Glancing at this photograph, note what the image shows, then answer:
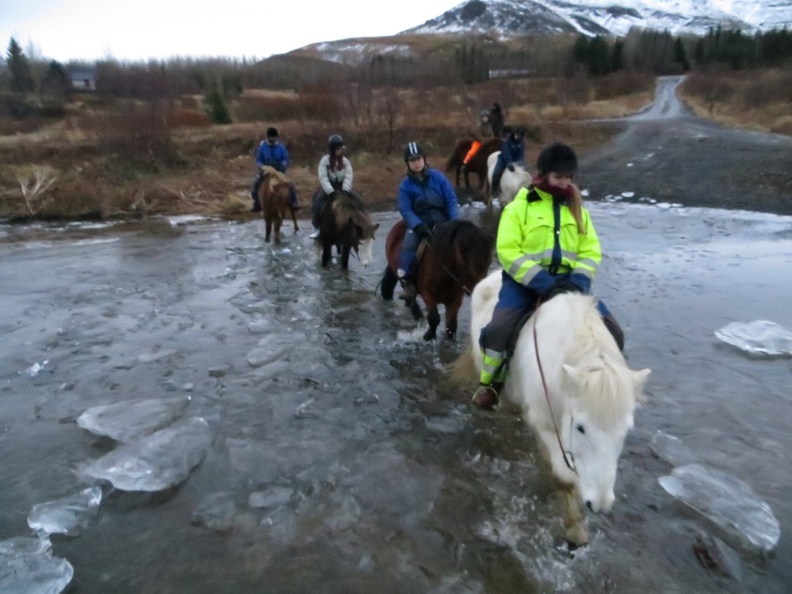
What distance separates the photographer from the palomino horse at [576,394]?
2762 mm

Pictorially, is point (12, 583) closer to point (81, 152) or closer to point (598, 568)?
point (598, 568)

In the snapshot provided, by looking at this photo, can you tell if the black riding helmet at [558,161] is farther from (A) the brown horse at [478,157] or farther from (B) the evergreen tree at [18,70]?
(B) the evergreen tree at [18,70]

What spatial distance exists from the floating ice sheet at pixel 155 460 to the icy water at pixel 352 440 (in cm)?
11

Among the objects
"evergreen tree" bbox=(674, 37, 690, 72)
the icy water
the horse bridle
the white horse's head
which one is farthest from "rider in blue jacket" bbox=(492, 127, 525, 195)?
"evergreen tree" bbox=(674, 37, 690, 72)

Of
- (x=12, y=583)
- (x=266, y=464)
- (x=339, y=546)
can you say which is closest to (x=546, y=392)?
(x=339, y=546)

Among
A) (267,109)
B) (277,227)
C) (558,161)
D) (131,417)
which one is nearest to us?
(558,161)

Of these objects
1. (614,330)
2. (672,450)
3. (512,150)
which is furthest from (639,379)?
(512,150)

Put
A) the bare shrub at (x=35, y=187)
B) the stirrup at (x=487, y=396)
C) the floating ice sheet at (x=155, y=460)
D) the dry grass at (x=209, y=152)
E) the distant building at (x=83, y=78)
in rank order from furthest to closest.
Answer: the distant building at (x=83, y=78)
the dry grass at (x=209, y=152)
the bare shrub at (x=35, y=187)
the floating ice sheet at (x=155, y=460)
the stirrup at (x=487, y=396)

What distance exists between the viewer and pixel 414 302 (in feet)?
23.4

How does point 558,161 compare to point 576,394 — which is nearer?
point 576,394

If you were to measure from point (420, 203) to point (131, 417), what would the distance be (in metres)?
3.65

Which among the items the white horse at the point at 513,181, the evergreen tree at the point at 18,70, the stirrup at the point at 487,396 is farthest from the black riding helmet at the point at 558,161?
the evergreen tree at the point at 18,70

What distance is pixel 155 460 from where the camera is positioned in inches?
175

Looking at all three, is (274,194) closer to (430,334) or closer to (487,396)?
(430,334)
